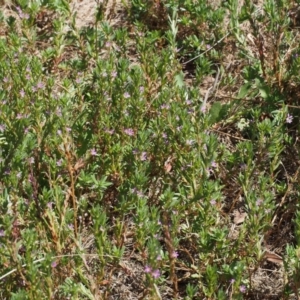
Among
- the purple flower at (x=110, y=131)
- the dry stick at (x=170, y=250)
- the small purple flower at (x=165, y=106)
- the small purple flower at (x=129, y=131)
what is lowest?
the dry stick at (x=170, y=250)

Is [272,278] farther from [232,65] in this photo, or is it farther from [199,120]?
[232,65]

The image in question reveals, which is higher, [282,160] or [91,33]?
[91,33]

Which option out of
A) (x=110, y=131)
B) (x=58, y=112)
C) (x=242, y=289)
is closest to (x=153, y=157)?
(x=110, y=131)

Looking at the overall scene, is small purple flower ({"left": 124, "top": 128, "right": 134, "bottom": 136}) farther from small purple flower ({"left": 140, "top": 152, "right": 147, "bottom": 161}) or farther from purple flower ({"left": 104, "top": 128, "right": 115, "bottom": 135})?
small purple flower ({"left": 140, "top": 152, "right": 147, "bottom": 161})

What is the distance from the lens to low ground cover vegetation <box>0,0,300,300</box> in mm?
3574

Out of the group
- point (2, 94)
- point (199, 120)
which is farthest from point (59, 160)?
point (199, 120)

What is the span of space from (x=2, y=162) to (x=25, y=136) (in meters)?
0.27

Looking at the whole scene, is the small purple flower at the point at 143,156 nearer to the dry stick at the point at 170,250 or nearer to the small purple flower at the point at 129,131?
the small purple flower at the point at 129,131

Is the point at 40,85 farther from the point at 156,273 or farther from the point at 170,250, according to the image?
the point at 156,273

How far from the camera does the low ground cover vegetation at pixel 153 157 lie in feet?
11.7

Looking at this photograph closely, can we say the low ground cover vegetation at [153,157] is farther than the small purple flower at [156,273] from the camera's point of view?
Yes

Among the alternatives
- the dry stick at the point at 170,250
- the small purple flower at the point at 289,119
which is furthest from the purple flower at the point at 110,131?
the small purple flower at the point at 289,119

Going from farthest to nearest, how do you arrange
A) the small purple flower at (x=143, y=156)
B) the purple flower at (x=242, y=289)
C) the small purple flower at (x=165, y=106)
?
the small purple flower at (x=165, y=106)
the small purple flower at (x=143, y=156)
the purple flower at (x=242, y=289)

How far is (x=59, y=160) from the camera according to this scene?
13.3 feet
